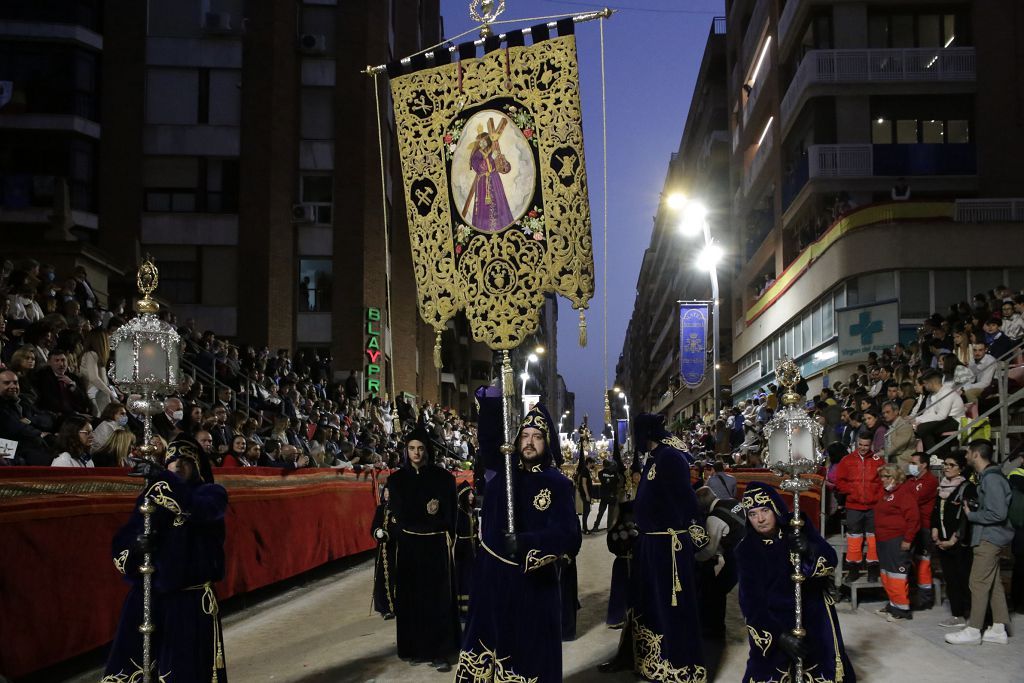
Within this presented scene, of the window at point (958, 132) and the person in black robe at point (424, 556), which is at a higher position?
the window at point (958, 132)

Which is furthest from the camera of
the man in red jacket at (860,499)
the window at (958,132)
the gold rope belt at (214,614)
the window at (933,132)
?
the window at (933,132)

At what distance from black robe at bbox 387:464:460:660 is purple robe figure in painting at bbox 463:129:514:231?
2.72 metres

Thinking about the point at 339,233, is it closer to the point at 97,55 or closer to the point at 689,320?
the point at 97,55

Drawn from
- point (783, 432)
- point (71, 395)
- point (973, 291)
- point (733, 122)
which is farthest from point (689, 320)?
point (783, 432)

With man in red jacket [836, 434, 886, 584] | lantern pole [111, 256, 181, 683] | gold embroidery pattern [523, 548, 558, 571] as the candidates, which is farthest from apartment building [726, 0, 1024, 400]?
lantern pole [111, 256, 181, 683]

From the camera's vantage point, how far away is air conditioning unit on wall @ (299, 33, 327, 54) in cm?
3519

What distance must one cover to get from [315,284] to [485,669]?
30.0m

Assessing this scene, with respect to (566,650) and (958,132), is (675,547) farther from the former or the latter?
(958,132)

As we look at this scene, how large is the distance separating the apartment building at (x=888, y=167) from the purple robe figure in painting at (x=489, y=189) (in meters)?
20.8

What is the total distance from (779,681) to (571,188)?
12.7ft

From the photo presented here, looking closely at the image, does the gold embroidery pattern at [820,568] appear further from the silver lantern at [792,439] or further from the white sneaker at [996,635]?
the white sneaker at [996,635]

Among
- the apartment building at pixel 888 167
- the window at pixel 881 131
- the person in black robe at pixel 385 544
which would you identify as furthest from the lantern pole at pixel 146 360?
the window at pixel 881 131

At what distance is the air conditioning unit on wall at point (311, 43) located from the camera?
3519 centimetres

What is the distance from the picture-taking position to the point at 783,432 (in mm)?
6938
